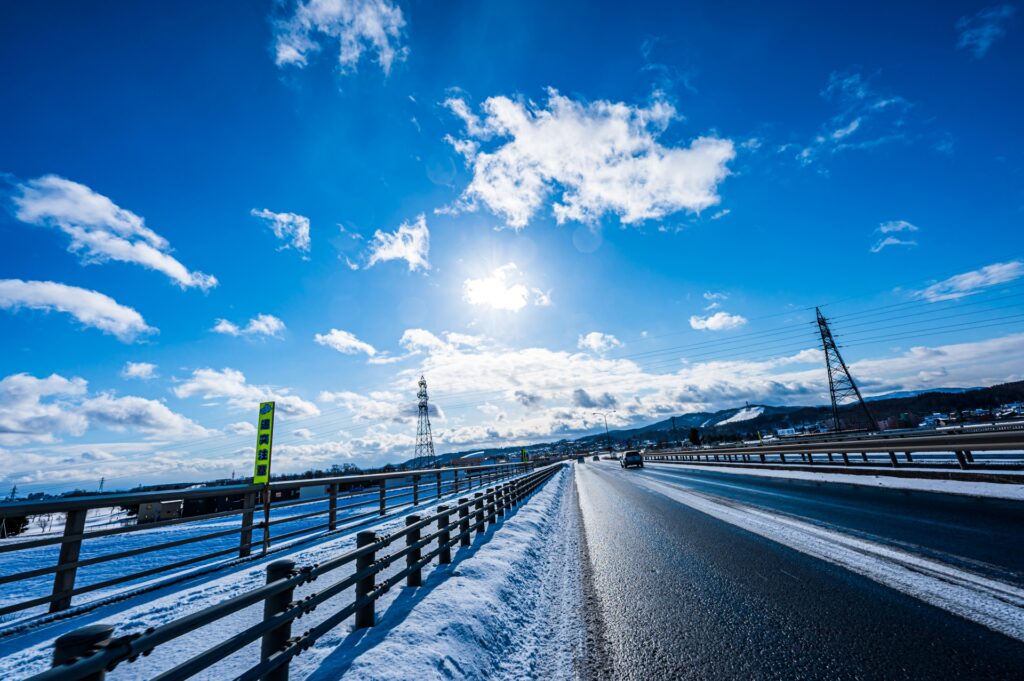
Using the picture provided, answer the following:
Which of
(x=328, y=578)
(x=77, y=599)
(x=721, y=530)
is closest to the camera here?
(x=77, y=599)

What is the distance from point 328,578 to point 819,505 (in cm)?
1022

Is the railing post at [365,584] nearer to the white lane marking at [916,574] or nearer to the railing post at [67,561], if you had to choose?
the railing post at [67,561]

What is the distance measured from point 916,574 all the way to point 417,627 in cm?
541

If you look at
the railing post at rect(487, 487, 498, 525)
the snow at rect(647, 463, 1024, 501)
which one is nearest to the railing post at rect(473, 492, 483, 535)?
the railing post at rect(487, 487, 498, 525)

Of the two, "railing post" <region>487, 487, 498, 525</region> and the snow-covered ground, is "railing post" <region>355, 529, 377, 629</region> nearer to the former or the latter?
the snow-covered ground

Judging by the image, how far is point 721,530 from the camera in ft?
26.6

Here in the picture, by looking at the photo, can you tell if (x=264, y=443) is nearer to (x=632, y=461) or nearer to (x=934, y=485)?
(x=934, y=485)

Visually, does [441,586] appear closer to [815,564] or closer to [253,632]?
[253,632]

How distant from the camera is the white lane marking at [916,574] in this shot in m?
3.69

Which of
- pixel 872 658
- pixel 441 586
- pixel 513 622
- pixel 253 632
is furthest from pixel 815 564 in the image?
pixel 253 632

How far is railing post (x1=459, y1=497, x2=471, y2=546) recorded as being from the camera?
293 inches

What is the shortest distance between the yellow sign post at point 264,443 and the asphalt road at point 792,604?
887 centimetres

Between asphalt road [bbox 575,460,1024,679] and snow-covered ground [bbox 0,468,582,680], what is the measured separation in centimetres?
55

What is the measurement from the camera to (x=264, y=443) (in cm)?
1259
